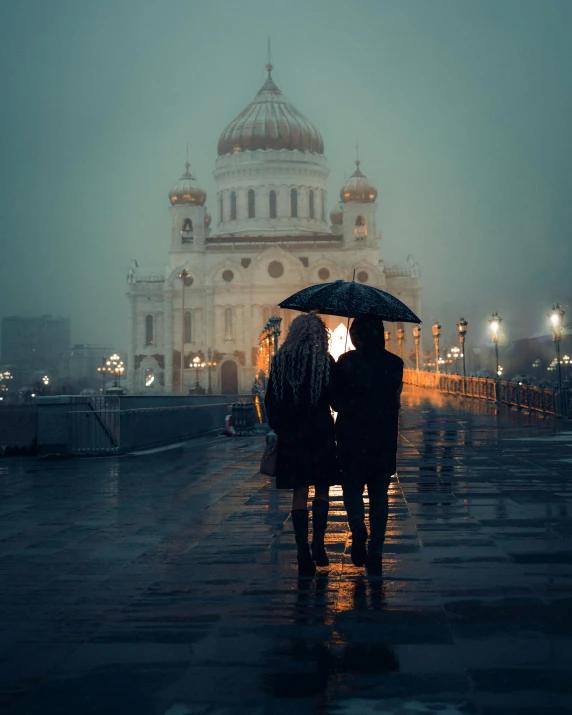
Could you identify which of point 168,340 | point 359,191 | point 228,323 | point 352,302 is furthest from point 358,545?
point 359,191

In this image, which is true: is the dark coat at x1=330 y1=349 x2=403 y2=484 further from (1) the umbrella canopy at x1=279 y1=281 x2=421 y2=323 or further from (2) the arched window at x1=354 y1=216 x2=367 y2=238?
(2) the arched window at x1=354 y1=216 x2=367 y2=238

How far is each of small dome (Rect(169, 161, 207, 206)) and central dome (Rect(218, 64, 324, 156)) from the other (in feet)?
19.9

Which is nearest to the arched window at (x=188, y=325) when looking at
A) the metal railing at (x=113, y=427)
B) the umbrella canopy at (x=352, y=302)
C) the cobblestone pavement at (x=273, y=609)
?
the metal railing at (x=113, y=427)

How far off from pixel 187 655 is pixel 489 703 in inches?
57.7

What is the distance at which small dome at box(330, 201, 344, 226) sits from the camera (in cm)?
12194

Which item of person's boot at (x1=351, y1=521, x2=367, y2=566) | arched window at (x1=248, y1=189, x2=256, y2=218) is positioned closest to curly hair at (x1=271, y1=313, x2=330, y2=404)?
person's boot at (x1=351, y1=521, x2=367, y2=566)

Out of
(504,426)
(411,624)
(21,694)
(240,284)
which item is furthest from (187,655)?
(240,284)

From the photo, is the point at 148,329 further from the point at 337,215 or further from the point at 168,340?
the point at 337,215

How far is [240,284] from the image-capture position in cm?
10744

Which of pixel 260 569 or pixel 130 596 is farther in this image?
pixel 260 569

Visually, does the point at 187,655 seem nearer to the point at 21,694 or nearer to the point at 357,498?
the point at 21,694

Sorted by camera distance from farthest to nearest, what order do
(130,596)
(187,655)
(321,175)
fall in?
(321,175), (130,596), (187,655)

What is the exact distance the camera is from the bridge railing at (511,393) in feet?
102

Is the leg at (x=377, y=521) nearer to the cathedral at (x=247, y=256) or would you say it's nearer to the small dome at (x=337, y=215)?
the cathedral at (x=247, y=256)
